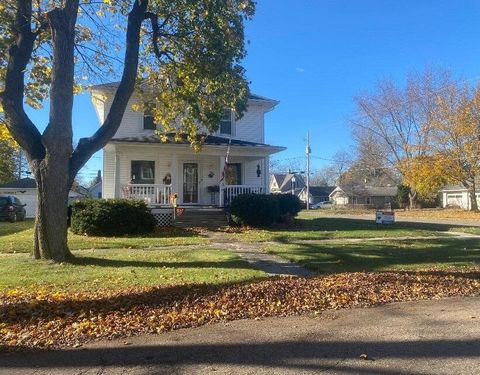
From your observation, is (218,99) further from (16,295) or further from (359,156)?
(359,156)

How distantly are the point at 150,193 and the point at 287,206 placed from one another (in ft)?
20.0

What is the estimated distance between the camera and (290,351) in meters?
4.85

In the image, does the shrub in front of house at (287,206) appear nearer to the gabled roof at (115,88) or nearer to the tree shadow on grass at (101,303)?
the gabled roof at (115,88)

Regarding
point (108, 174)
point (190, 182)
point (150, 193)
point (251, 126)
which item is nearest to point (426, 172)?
point (251, 126)

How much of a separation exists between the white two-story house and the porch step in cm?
109

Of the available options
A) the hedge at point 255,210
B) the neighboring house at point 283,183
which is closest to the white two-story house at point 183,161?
the hedge at point 255,210

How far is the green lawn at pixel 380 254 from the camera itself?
10.6 metres

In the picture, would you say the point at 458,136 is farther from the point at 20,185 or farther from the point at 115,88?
the point at 20,185

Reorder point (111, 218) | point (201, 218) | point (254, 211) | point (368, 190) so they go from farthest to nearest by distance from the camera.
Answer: point (368, 190), point (201, 218), point (254, 211), point (111, 218)

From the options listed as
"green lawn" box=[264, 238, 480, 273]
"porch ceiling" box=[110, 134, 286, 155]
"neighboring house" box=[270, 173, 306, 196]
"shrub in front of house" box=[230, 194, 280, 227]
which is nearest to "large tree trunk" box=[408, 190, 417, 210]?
"porch ceiling" box=[110, 134, 286, 155]

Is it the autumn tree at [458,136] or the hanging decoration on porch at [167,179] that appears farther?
the autumn tree at [458,136]

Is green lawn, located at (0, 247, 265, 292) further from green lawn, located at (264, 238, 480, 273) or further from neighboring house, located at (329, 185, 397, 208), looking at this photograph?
neighboring house, located at (329, 185, 397, 208)

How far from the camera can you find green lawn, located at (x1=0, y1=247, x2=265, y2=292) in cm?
832

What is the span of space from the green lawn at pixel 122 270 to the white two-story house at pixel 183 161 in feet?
29.8
